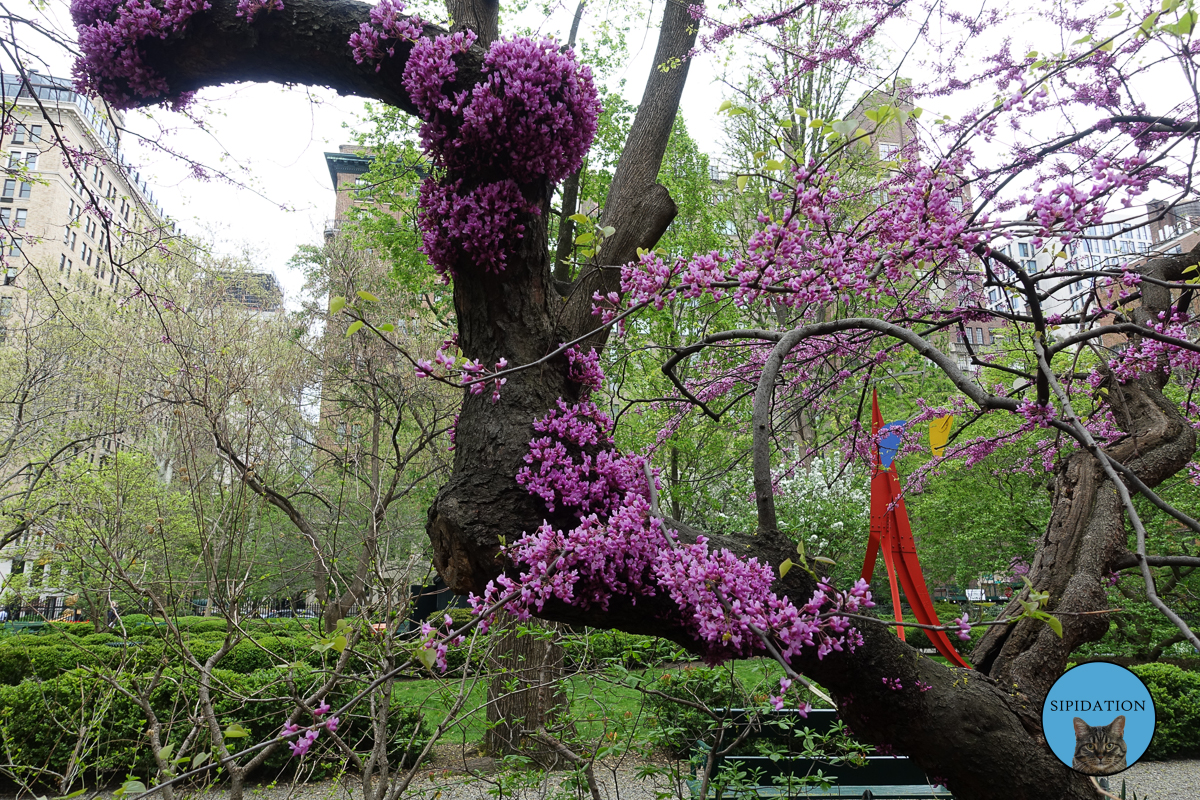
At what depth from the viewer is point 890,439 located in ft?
12.2

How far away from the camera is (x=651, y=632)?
2105 mm

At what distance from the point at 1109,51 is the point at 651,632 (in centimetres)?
351

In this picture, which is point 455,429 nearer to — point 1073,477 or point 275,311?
point 1073,477

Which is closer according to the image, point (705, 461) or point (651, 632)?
point (651, 632)

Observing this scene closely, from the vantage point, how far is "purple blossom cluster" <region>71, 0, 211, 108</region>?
2102mm

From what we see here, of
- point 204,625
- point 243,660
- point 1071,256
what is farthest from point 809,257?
point 204,625

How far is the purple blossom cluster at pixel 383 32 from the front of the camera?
2057 millimetres

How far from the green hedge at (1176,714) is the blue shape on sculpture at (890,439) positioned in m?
6.48

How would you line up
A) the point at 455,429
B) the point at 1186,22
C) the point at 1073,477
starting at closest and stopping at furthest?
the point at 1186,22
the point at 455,429
the point at 1073,477

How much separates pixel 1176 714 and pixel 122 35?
11078 millimetres

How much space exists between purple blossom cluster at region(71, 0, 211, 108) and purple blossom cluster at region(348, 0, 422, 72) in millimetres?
481

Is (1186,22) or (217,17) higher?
(217,17)

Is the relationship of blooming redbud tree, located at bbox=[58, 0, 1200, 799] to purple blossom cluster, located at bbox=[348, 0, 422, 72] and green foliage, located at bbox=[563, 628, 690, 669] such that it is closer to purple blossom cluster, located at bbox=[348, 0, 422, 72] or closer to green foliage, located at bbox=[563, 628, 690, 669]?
purple blossom cluster, located at bbox=[348, 0, 422, 72]

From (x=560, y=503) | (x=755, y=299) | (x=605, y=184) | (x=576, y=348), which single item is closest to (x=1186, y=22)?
(x=755, y=299)
